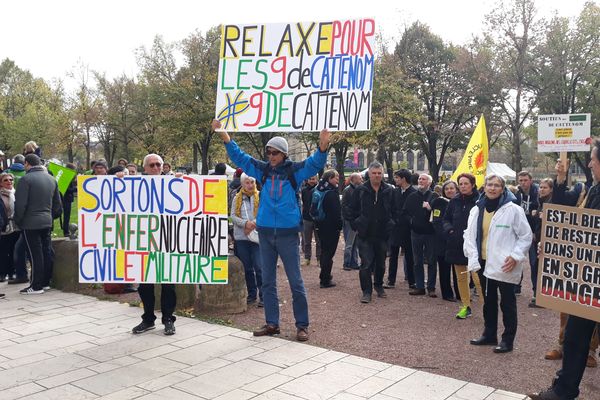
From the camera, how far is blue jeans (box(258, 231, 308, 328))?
5.86 metres

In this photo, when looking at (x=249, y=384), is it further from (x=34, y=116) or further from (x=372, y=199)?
(x=34, y=116)

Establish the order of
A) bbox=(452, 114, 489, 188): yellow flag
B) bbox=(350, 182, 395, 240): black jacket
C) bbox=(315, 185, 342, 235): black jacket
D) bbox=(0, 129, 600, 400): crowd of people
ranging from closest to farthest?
bbox=(0, 129, 600, 400): crowd of people → bbox=(350, 182, 395, 240): black jacket → bbox=(315, 185, 342, 235): black jacket → bbox=(452, 114, 489, 188): yellow flag

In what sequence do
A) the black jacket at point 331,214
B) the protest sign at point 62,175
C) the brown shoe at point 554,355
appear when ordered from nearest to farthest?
the brown shoe at point 554,355 → the black jacket at point 331,214 → the protest sign at point 62,175

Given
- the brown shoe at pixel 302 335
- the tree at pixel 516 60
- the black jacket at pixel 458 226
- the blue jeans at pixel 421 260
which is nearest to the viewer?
the brown shoe at pixel 302 335

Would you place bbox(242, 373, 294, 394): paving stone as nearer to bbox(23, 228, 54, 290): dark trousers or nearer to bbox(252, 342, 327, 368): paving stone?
bbox(252, 342, 327, 368): paving stone

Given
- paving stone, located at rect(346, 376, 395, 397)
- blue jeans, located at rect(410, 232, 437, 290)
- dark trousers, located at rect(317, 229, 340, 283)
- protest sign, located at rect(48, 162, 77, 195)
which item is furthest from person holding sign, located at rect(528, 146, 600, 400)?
protest sign, located at rect(48, 162, 77, 195)

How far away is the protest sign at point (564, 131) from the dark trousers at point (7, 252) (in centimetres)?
896

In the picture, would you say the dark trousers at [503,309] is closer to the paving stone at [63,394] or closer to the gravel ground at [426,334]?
the gravel ground at [426,334]

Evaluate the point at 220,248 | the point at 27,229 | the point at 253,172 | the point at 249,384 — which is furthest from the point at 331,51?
the point at 27,229

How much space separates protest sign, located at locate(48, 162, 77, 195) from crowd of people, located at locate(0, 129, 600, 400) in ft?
5.84

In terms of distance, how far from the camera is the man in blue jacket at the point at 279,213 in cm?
580

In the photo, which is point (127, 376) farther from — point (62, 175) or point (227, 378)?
point (62, 175)

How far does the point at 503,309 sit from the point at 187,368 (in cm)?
335

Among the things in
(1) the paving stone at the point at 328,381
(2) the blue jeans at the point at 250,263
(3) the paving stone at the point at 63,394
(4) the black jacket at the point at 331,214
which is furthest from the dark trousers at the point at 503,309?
(3) the paving stone at the point at 63,394
